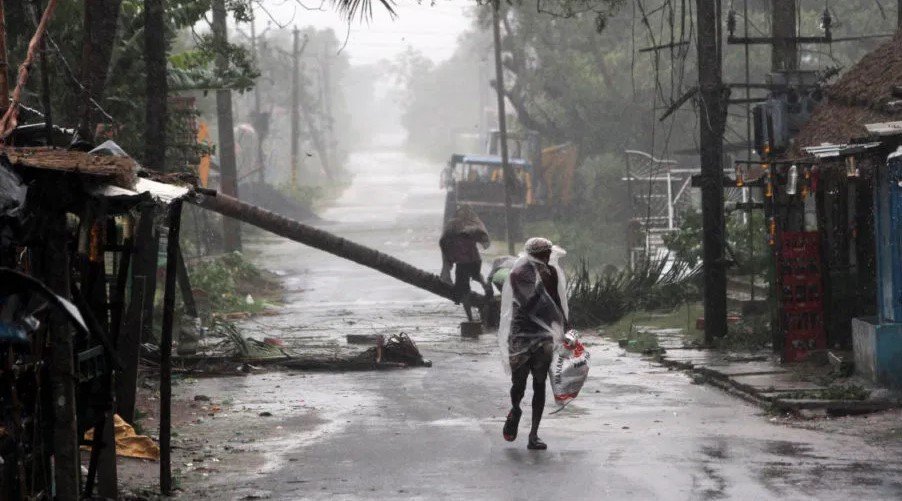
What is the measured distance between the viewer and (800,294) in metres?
16.0

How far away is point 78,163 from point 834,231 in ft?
40.5

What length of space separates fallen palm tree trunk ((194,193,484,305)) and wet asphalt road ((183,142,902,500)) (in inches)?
45.1

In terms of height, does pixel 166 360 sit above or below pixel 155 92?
below

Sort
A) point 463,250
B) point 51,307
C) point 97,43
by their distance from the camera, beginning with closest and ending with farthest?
point 51,307
point 97,43
point 463,250

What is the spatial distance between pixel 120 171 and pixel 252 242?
124ft

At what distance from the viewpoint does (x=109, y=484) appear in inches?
351

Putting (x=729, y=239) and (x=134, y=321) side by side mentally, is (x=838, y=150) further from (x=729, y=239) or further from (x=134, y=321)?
(x=729, y=239)

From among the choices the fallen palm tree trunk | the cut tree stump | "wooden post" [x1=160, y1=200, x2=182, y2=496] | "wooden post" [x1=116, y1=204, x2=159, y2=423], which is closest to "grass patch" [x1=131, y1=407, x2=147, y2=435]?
"wooden post" [x1=116, y1=204, x2=159, y2=423]

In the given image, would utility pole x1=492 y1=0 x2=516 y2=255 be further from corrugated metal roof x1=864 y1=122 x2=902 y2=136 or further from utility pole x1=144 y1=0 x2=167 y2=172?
corrugated metal roof x1=864 y1=122 x2=902 y2=136

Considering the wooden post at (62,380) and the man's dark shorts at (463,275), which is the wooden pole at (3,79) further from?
the man's dark shorts at (463,275)

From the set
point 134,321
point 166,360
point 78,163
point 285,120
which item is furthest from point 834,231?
point 285,120

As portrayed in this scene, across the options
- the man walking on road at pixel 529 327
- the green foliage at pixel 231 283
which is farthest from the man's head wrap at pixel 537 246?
the green foliage at pixel 231 283

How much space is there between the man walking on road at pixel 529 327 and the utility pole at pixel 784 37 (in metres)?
9.70

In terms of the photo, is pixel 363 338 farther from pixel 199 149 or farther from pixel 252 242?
pixel 252 242
